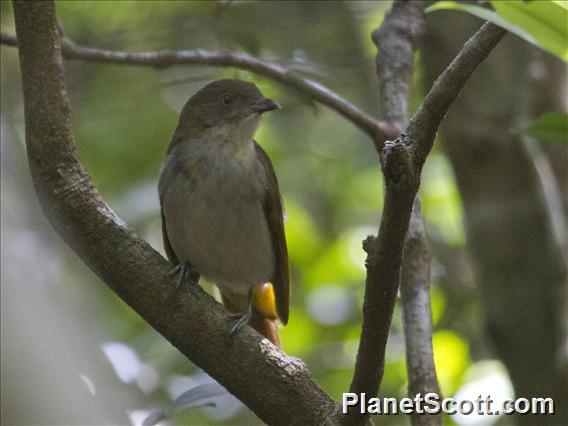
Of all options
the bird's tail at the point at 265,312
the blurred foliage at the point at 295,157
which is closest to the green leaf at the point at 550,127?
the blurred foliage at the point at 295,157

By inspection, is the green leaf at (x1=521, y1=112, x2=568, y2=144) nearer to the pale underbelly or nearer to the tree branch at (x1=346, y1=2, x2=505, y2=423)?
the tree branch at (x1=346, y1=2, x2=505, y2=423)

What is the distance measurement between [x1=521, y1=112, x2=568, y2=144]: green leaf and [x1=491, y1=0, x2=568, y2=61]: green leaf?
26 centimetres

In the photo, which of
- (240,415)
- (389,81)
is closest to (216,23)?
(389,81)

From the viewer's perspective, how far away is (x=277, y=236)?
15.9ft

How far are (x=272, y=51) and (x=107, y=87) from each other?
120 cm

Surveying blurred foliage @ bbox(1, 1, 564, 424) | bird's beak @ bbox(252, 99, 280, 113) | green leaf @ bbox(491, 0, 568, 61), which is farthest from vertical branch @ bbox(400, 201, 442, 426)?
blurred foliage @ bbox(1, 1, 564, 424)

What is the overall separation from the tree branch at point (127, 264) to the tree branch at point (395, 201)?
36cm

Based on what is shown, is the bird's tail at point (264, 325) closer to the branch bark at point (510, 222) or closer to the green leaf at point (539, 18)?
the branch bark at point (510, 222)

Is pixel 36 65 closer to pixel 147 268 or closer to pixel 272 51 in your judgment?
pixel 147 268

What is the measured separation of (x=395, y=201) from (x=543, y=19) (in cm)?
96

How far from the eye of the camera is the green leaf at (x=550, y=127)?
318 centimetres

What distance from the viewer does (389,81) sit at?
415cm

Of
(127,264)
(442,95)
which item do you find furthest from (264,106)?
(442,95)

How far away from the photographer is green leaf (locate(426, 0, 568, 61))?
9.34 feet
